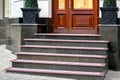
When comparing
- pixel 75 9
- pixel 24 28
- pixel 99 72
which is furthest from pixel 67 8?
pixel 99 72

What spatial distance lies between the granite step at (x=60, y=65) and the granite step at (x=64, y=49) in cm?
51

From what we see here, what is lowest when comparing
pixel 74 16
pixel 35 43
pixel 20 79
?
pixel 20 79

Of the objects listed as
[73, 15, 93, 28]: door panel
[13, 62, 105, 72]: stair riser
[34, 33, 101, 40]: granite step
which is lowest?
[13, 62, 105, 72]: stair riser

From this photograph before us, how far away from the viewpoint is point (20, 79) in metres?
8.70

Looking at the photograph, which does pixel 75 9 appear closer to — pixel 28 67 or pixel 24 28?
pixel 24 28

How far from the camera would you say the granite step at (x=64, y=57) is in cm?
934

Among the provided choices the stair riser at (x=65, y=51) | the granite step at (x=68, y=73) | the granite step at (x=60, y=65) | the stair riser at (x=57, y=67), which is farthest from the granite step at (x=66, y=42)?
the granite step at (x=68, y=73)

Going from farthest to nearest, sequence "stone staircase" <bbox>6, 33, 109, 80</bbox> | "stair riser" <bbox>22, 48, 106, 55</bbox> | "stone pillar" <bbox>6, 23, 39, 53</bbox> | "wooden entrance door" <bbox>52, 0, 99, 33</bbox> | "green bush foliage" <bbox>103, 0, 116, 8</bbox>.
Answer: "wooden entrance door" <bbox>52, 0, 99, 33</bbox> < "stone pillar" <bbox>6, 23, 39, 53</bbox> < "green bush foliage" <bbox>103, 0, 116, 8</bbox> < "stair riser" <bbox>22, 48, 106, 55</bbox> < "stone staircase" <bbox>6, 33, 109, 80</bbox>

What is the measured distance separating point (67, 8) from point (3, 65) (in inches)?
118

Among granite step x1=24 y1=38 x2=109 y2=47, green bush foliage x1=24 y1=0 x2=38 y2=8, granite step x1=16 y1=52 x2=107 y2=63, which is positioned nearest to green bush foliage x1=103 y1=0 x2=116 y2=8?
granite step x1=24 y1=38 x2=109 y2=47

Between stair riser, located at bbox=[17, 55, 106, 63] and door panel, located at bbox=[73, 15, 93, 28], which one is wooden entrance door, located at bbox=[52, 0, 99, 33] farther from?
stair riser, located at bbox=[17, 55, 106, 63]

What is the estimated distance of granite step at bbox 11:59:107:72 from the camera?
9031mm

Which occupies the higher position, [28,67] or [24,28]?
[24,28]

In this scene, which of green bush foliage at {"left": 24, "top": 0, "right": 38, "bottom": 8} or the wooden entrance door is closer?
green bush foliage at {"left": 24, "top": 0, "right": 38, "bottom": 8}
